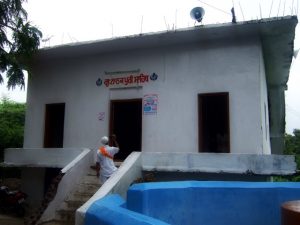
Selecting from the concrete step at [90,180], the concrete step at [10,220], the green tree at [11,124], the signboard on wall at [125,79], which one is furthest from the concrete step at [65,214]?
the green tree at [11,124]

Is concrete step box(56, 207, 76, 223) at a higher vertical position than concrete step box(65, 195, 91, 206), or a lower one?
lower

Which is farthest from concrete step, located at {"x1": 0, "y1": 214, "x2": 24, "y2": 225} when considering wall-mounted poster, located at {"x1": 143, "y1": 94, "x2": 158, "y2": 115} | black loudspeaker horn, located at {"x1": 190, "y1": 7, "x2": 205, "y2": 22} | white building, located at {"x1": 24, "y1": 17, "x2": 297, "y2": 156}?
black loudspeaker horn, located at {"x1": 190, "y1": 7, "x2": 205, "y2": 22}

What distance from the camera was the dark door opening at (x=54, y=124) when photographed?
12.5m

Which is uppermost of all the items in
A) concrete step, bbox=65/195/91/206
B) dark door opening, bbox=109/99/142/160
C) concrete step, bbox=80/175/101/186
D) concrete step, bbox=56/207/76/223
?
dark door opening, bbox=109/99/142/160

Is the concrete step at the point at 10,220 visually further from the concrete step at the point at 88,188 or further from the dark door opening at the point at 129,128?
the dark door opening at the point at 129,128

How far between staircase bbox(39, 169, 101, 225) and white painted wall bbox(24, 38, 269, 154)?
2.18 m

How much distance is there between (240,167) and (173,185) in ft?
10.2

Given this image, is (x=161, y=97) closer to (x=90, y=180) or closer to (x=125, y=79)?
(x=125, y=79)

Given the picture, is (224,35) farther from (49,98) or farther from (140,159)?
(49,98)

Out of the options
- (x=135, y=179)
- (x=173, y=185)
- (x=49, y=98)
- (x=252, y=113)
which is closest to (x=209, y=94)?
(x=252, y=113)

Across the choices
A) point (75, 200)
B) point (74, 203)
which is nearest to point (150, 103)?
point (75, 200)

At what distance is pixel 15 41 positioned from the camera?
10.8 metres

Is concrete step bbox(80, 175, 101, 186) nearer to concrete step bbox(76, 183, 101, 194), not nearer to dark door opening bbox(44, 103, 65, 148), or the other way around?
concrete step bbox(76, 183, 101, 194)

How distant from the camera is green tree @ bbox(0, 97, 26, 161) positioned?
57.8ft
